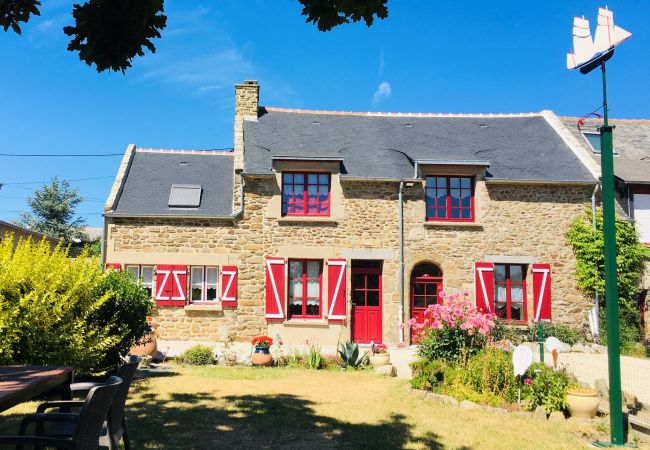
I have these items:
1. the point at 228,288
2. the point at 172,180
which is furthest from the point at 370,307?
the point at 172,180

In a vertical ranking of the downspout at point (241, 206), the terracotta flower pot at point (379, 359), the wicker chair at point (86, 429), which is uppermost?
the downspout at point (241, 206)

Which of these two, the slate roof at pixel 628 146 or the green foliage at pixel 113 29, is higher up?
the slate roof at pixel 628 146

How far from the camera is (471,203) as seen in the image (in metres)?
14.1

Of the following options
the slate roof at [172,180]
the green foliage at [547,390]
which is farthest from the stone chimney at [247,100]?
the green foliage at [547,390]

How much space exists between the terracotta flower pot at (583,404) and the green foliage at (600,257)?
7965mm

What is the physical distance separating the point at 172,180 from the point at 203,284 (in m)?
3.35

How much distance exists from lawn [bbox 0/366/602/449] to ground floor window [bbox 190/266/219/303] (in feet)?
16.1

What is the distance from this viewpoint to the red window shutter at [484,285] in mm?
13508

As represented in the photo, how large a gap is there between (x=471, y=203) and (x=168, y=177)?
28.5 ft

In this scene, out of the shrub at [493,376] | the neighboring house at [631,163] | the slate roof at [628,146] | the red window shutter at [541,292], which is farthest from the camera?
the slate roof at [628,146]

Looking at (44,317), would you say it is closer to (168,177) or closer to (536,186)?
(168,177)

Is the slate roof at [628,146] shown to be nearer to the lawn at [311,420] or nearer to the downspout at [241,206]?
the downspout at [241,206]

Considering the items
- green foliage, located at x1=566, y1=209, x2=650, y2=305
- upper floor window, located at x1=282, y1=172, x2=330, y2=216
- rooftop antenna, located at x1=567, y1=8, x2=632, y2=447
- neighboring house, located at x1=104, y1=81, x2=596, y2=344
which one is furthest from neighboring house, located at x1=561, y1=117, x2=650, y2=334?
rooftop antenna, located at x1=567, y1=8, x2=632, y2=447

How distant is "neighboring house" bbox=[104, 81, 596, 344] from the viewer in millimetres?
13297
